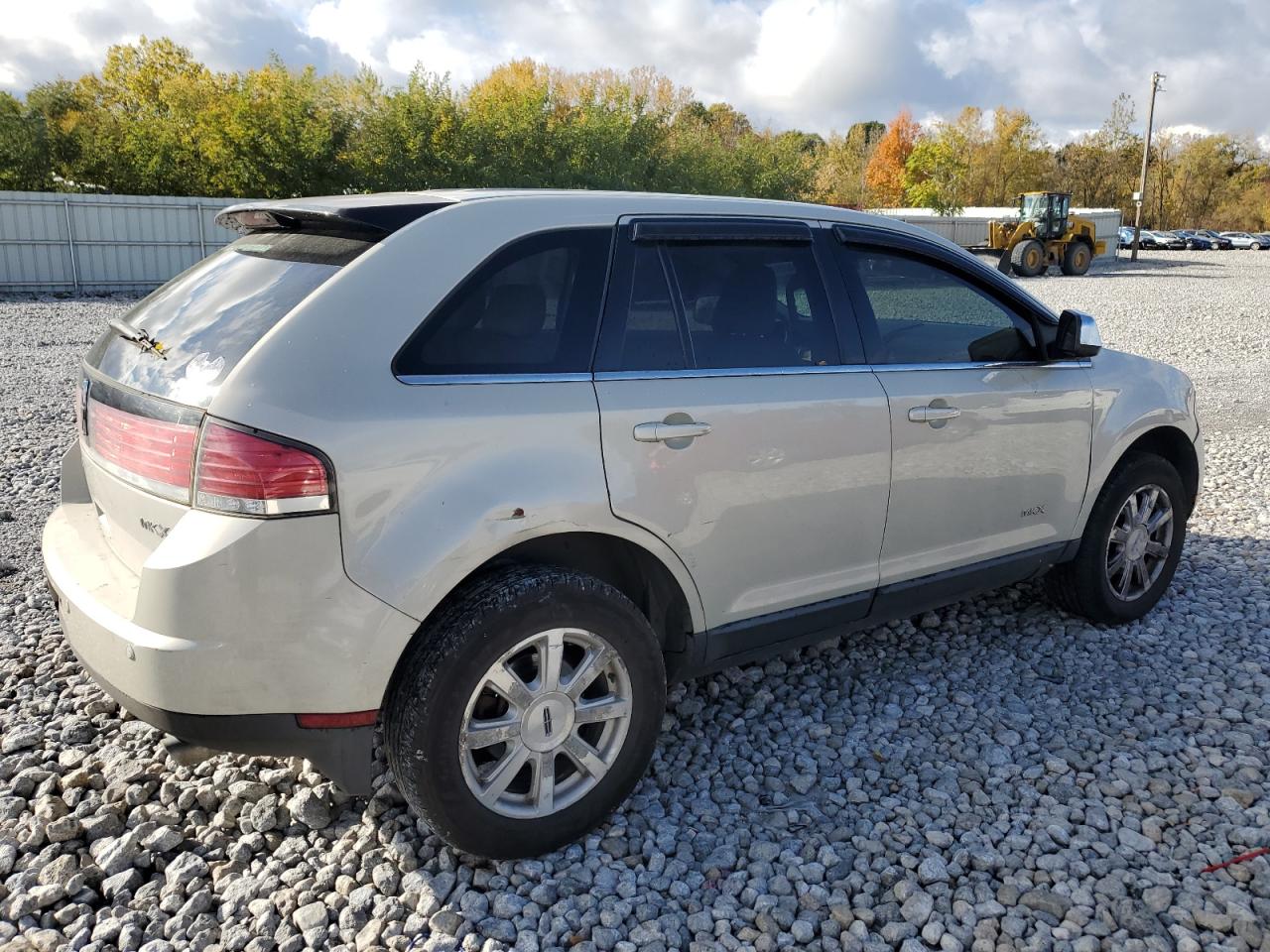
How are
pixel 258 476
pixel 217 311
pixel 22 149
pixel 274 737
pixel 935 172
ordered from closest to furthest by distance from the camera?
1. pixel 258 476
2. pixel 274 737
3. pixel 217 311
4. pixel 22 149
5. pixel 935 172

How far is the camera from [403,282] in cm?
254

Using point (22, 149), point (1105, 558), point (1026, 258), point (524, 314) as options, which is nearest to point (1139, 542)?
point (1105, 558)

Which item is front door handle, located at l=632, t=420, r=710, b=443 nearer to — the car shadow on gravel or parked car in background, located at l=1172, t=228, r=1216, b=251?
the car shadow on gravel

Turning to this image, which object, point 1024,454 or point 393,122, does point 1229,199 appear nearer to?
point 393,122

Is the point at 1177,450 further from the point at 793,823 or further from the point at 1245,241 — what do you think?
the point at 1245,241

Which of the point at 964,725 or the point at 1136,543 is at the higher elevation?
the point at 1136,543

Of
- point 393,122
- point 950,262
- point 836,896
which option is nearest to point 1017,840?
point 836,896

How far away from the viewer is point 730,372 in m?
3.02

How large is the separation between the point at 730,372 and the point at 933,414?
86 centimetres

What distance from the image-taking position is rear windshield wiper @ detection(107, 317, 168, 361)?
8.65 feet

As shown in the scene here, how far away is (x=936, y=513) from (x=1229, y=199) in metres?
88.5

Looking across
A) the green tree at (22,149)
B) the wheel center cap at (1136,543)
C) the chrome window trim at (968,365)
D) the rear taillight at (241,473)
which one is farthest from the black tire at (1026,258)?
the rear taillight at (241,473)

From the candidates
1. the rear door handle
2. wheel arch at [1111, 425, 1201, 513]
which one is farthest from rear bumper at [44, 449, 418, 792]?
wheel arch at [1111, 425, 1201, 513]

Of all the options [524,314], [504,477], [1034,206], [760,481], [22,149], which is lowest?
[760,481]
